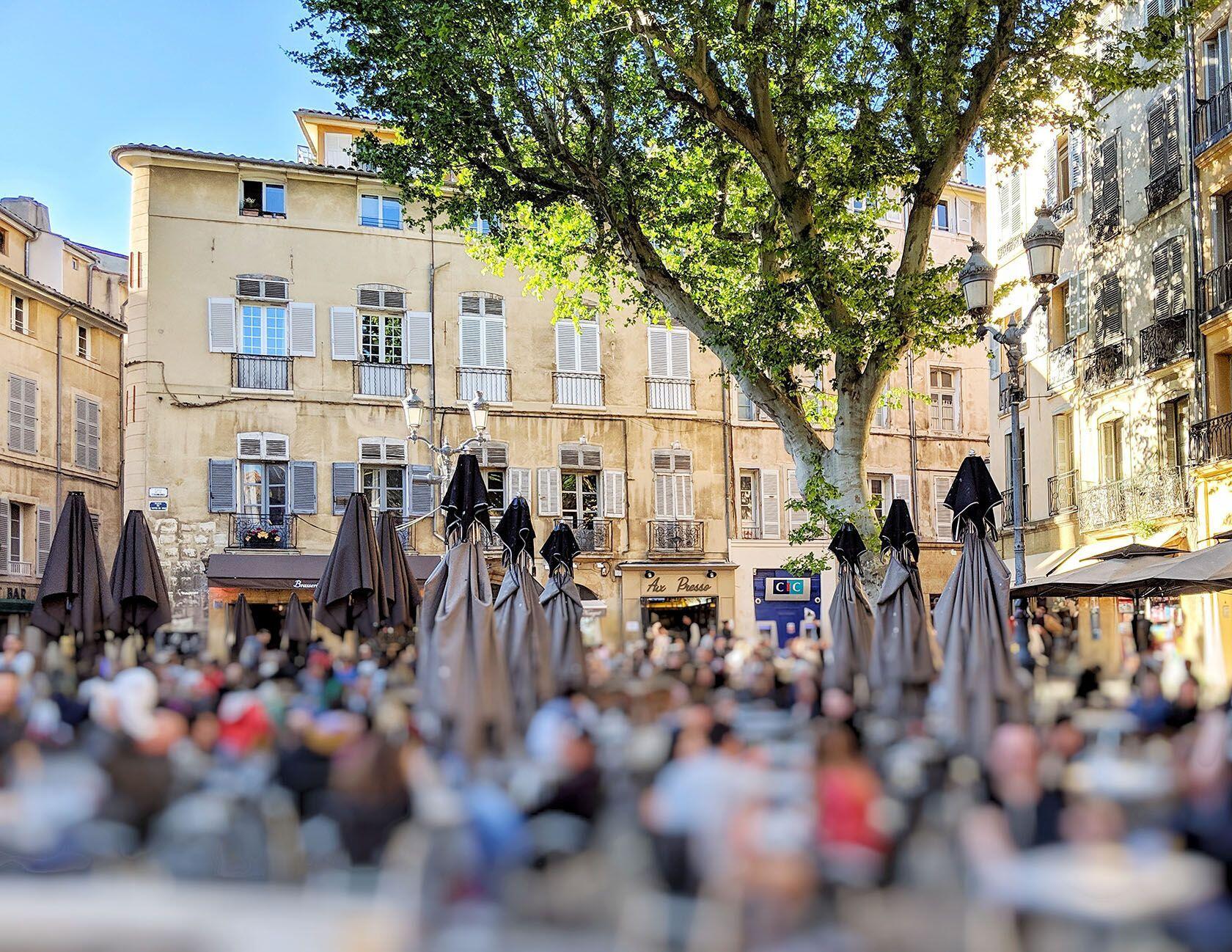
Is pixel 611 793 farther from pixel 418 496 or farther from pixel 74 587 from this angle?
pixel 418 496

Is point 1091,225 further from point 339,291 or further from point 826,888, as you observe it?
point 826,888

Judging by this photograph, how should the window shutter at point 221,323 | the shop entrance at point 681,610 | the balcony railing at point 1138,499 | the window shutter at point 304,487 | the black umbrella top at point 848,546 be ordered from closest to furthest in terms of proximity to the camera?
the black umbrella top at point 848,546 → the balcony railing at point 1138,499 → the window shutter at point 304,487 → the window shutter at point 221,323 → the shop entrance at point 681,610

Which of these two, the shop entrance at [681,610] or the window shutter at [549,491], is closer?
the window shutter at [549,491]

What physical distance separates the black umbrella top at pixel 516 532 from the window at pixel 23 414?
989 inches

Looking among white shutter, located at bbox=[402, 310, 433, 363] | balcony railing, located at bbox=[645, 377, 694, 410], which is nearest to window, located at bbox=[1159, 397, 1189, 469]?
balcony railing, located at bbox=[645, 377, 694, 410]

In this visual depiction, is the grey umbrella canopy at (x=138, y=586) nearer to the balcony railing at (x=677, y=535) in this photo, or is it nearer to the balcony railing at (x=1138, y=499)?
the balcony railing at (x=1138, y=499)

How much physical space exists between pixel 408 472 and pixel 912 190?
59.2 ft

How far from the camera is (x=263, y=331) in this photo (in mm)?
Result: 32906

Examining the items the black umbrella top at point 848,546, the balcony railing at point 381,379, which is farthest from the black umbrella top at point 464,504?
the balcony railing at point 381,379

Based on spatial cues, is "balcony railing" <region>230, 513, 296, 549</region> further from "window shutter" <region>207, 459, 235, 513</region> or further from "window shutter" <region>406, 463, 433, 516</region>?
"window shutter" <region>406, 463, 433, 516</region>

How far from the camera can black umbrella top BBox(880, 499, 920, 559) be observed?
11336 mm

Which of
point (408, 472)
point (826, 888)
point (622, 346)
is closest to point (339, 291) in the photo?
point (408, 472)

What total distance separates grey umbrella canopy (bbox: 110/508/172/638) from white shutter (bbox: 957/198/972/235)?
32.5m

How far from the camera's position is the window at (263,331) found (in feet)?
108
